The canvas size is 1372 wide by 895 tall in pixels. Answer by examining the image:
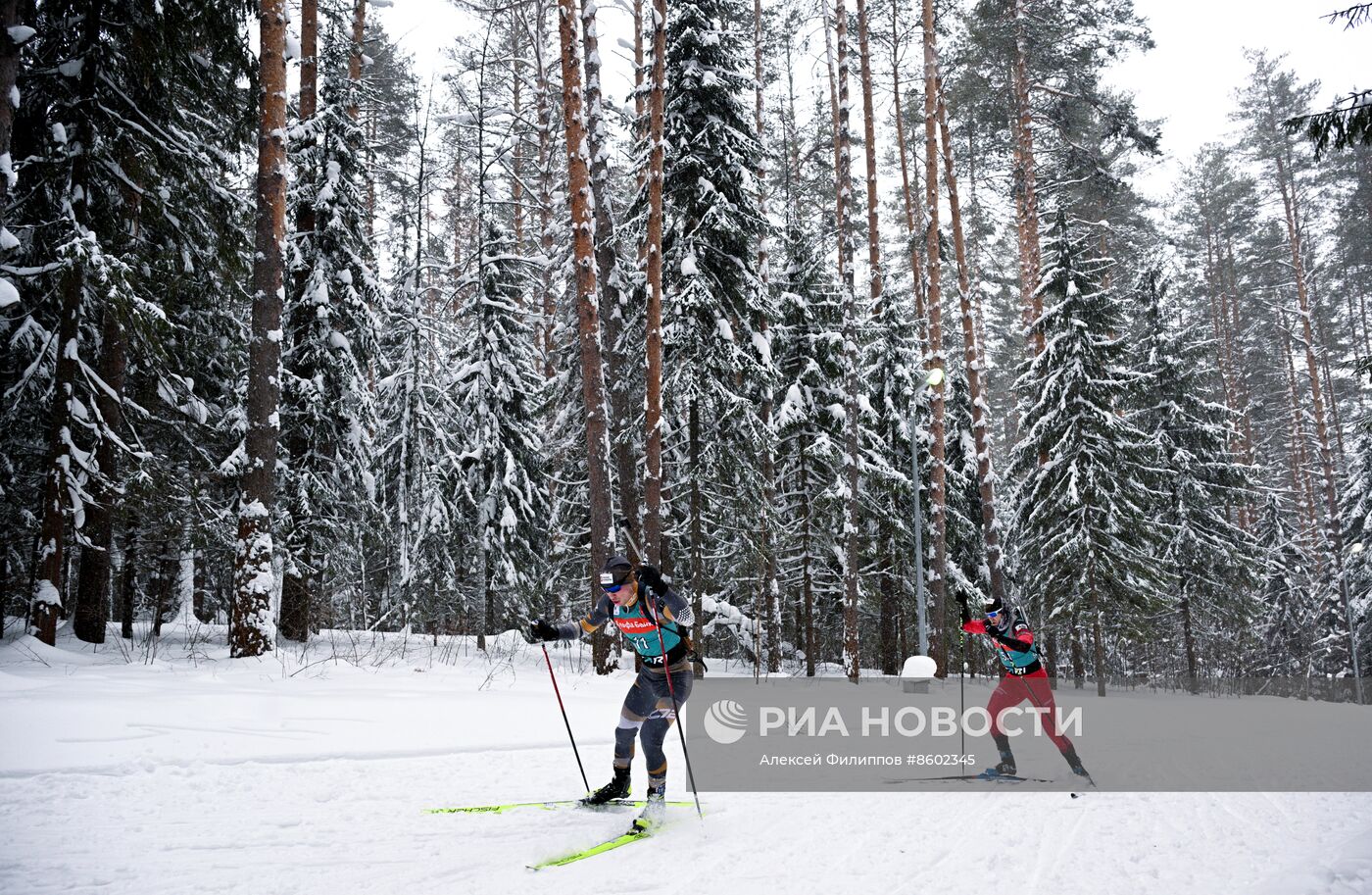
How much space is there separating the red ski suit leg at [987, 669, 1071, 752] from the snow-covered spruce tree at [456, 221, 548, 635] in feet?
40.2

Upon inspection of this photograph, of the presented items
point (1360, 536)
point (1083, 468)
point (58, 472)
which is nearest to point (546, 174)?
point (58, 472)

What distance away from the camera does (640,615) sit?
6.46m

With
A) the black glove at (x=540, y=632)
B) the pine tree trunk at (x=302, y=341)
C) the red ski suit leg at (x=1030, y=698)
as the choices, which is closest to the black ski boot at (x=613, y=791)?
the black glove at (x=540, y=632)

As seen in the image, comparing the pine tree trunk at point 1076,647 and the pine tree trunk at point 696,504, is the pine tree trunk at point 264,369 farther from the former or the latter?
the pine tree trunk at point 1076,647

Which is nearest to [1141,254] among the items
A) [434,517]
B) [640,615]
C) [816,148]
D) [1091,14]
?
[1091,14]

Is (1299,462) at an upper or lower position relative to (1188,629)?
upper

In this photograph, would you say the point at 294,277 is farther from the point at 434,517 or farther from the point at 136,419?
the point at 434,517

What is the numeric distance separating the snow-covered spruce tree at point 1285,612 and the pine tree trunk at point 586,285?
30751 millimetres

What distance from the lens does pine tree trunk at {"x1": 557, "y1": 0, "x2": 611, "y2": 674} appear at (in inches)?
526

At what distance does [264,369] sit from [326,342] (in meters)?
4.68

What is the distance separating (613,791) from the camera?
6.46m

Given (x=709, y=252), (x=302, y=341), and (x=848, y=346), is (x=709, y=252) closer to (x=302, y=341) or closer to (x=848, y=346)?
(x=848, y=346)

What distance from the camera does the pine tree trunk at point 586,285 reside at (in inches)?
526

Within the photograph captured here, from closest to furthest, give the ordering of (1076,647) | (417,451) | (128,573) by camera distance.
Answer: (128,573)
(417,451)
(1076,647)
